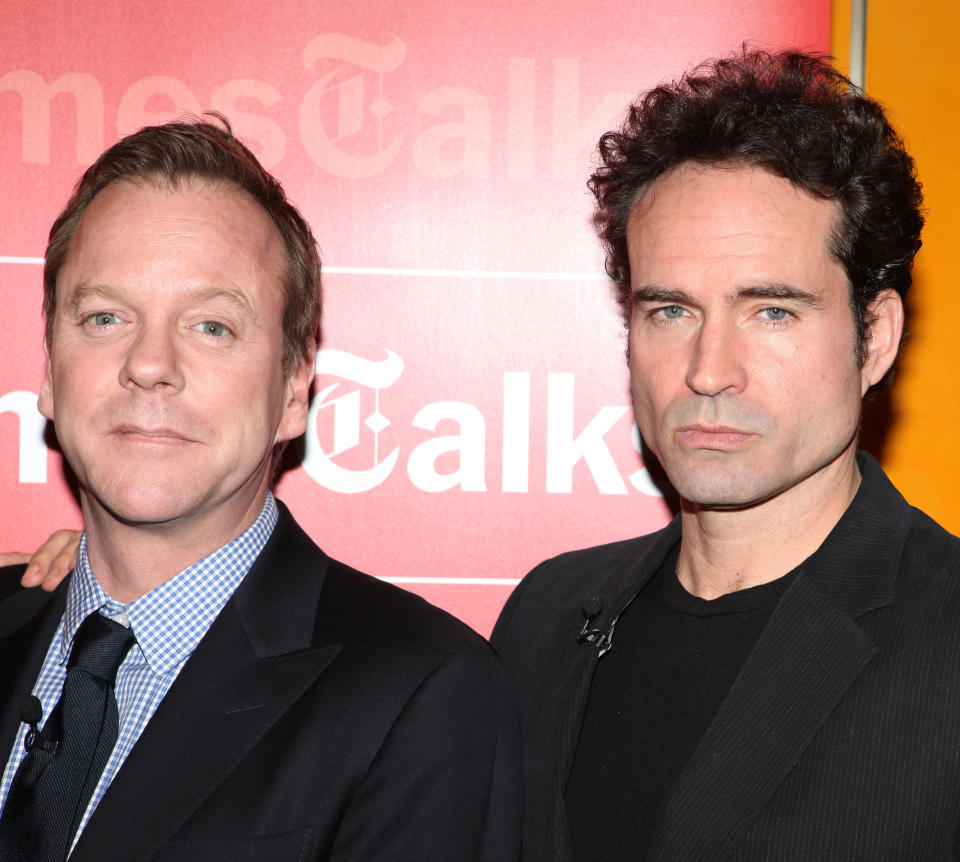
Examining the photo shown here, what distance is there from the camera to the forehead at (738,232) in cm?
193

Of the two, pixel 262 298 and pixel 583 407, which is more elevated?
pixel 262 298

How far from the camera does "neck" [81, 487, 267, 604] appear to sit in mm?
1888

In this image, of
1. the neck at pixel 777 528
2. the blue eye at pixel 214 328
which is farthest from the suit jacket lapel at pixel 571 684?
the blue eye at pixel 214 328

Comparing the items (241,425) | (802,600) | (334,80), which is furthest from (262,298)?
(802,600)

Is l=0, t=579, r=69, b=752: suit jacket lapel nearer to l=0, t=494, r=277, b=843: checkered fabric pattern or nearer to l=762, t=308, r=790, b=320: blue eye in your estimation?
l=0, t=494, r=277, b=843: checkered fabric pattern

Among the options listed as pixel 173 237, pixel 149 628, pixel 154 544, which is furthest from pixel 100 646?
pixel 173 237

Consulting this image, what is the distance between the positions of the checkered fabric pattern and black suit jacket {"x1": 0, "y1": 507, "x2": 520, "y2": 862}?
0.05m

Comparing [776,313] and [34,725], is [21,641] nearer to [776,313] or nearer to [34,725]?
[34,725]

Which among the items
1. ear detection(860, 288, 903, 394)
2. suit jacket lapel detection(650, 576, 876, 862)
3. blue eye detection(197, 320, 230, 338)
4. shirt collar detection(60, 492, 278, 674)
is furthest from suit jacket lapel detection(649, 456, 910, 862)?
blue eye detection(197, 320, 230, 338)

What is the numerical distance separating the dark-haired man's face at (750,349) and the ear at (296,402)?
0.63 m

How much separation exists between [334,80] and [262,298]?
2.88ft

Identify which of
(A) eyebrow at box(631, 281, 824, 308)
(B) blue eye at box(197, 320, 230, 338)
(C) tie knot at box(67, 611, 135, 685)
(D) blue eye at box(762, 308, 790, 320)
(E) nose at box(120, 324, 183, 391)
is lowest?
(C) tie knot at box(67, 611, 135, 685)

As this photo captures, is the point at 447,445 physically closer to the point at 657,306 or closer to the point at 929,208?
the point at 657,306

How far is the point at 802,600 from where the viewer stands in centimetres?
184
